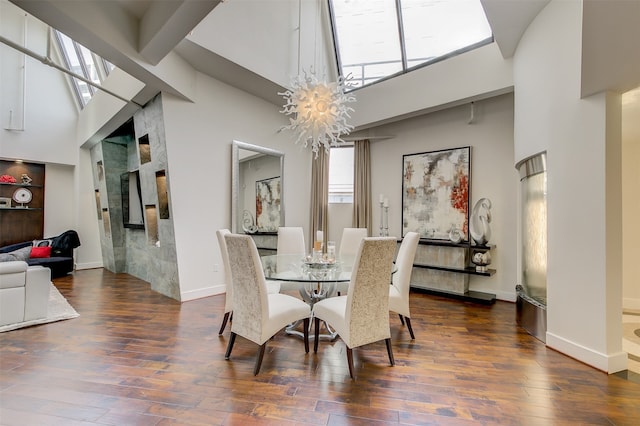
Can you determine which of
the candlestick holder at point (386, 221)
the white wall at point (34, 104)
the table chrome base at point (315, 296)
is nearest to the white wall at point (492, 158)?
the candlestick holder at point (386, 221)

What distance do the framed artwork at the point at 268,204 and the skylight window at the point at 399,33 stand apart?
220cm

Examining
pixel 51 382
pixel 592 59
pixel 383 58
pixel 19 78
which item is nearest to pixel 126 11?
pixel 51 382

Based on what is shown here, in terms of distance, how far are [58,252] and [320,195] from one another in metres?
5.49

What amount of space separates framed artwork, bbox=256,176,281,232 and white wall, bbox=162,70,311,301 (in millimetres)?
548

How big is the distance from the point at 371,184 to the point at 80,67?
6321 mm

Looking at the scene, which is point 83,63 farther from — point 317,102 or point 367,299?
point 367,299

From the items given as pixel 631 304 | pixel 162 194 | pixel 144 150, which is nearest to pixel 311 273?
pixel 162 194

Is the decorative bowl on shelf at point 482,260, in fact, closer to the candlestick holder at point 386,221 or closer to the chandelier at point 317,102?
the candlestick holder at point 386,221

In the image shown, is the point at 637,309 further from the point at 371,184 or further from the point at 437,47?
the point at 437,47

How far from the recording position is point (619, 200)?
2287mm

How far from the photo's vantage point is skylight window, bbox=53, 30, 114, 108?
5.16 meters

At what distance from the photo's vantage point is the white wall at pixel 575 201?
2271 millimetres

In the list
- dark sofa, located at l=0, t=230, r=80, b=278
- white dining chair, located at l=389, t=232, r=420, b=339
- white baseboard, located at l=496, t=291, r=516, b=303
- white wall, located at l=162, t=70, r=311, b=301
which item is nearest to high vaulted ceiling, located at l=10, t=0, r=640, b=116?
white wall, located at l=162, t=70, r=311, b=301

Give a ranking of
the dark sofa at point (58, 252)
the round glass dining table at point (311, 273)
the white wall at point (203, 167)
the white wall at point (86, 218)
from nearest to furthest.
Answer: the round glass dining table at point (311, 273) < the white wall at point (203, 167) < the dark sofa at point (58, 252) < the white wall at point (86, 218)
